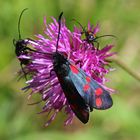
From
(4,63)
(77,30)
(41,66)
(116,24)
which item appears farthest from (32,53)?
(116,24)

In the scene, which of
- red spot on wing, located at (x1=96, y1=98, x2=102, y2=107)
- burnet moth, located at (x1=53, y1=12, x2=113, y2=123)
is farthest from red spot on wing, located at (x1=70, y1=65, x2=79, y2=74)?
red spot on wing, located at (x1=96, y1=98, x2=102, y2=107)

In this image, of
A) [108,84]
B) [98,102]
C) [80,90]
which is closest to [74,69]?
[80,90]

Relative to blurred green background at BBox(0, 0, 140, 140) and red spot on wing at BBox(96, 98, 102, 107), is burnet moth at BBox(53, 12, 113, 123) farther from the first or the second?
blurred green background at BBox(0, 0, 140, 140)

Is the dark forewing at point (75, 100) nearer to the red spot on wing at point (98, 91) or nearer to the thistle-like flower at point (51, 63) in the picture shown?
the red spot on wing at point (98, 91)

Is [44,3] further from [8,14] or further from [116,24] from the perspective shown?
[116,24]

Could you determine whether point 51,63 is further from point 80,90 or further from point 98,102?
point 98,102

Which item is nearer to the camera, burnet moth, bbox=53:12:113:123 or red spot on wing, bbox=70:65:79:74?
burnet moth, bbox=53:12:113:123
